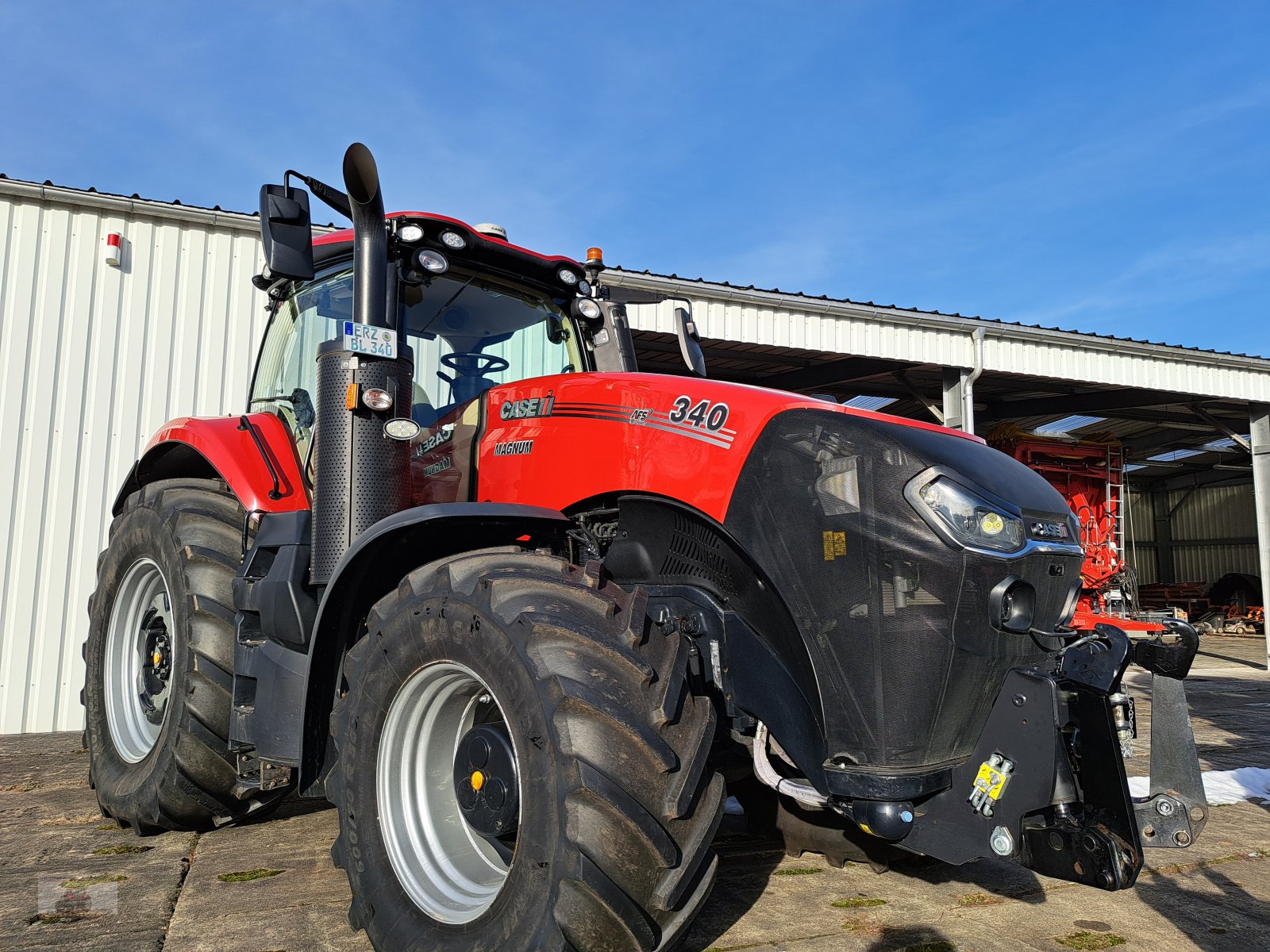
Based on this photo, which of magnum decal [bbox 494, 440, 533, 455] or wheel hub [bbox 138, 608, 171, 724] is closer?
magnum decal [bbox 494, 440, 533, 455]

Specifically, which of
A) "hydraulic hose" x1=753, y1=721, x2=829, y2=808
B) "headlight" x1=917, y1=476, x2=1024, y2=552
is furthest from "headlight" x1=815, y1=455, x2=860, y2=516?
"hydraulic hose" x1=753, y1=721, x2=829, y2=808

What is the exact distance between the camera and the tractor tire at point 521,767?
212cm

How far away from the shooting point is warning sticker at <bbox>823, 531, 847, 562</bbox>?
2.41m

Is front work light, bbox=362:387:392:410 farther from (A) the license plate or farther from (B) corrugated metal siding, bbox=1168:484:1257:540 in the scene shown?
(B) corrugated metal siding, bbox=1168:484:1257:540

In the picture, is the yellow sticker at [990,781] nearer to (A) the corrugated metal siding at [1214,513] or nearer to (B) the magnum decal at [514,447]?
(B) the magnum decal at [514,447]

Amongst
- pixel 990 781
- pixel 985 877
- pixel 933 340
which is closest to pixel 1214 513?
pixel 933 340

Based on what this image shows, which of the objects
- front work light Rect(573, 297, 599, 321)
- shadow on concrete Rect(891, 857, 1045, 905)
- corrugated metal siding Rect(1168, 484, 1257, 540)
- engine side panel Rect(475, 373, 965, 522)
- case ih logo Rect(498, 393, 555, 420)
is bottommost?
shadow on concrete Rect(891, 857, 1045, 905)

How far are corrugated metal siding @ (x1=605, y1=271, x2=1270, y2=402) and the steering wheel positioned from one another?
5409 mm

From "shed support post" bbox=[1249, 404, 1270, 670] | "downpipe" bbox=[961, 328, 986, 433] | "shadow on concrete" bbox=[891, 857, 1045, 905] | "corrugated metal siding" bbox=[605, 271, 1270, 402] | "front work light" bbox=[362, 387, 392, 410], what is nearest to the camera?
"front work light" bbox=[362, 387, 392, 410]

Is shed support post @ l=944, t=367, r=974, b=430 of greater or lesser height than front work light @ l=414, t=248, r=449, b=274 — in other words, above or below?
above

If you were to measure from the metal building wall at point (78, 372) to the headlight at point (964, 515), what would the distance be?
6332mm

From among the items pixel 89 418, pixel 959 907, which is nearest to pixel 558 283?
pixel 959 907

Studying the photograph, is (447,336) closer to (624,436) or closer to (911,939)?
(624,436)

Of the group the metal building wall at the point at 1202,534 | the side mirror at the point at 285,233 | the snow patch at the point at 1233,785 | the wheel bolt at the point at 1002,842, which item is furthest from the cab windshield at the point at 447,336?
the metal building wall at the point at 1202,534
